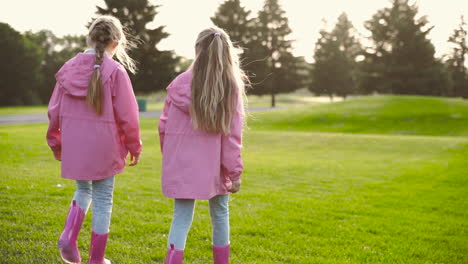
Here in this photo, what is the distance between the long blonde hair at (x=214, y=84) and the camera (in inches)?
115

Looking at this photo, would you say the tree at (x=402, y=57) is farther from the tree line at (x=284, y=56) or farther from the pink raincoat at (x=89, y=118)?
the pink raincoat at (x=89, y=118)

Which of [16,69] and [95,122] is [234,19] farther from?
[95,122]

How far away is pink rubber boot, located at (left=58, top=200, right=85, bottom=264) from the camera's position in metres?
3.24

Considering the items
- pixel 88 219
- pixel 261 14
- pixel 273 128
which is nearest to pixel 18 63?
pixel 261 14

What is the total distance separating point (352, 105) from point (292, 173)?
22886 mm

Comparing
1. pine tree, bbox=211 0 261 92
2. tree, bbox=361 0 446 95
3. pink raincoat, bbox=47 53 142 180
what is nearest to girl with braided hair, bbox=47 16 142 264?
pink raincoat, bbox=47 53 142 180

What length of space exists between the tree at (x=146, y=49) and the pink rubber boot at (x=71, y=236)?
131 ft

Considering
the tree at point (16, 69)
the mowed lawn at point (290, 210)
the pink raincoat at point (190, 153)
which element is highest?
the tree at point (16, 69)

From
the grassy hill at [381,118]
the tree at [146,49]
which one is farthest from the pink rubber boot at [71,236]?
the tree at [146,49]

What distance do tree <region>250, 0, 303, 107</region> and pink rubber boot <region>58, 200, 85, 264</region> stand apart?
153 ft

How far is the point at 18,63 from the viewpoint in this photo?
146 feet

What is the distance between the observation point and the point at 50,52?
56188mm

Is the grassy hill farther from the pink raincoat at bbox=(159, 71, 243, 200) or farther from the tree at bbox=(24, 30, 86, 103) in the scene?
the tree at bbox=(24, 30, 86, 103)

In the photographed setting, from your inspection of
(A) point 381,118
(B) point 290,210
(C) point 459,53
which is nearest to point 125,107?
(B) point 290,210
